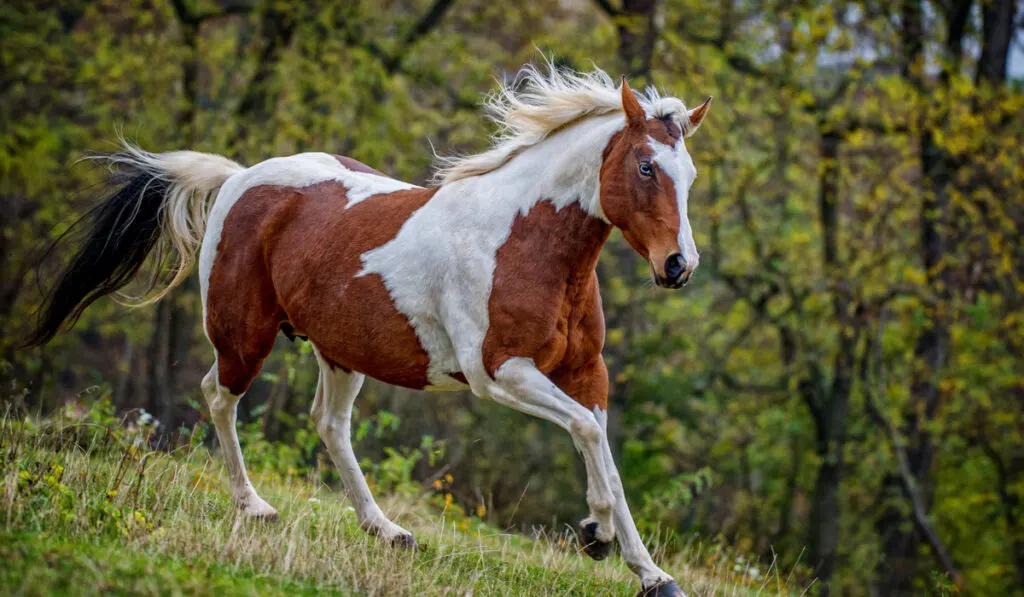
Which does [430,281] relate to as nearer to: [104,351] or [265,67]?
[265,67]

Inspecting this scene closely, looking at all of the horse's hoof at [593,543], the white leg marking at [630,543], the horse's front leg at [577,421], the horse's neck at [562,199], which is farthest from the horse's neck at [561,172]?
the horse's hoof at [593,543]

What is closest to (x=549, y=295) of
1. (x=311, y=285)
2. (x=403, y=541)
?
(x=311, y=285)

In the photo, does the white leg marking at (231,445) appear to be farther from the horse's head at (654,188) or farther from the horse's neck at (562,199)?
the horse's head at (654,188)

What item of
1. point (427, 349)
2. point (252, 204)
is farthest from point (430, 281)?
point (252, 204)

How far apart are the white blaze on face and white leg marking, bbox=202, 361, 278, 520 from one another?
278 centimetres

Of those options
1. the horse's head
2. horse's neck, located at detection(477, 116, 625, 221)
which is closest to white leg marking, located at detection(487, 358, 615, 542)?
the horse's head

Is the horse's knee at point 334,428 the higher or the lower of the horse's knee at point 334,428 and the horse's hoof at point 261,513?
the higher

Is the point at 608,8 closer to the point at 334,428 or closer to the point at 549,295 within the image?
the point at 334,428

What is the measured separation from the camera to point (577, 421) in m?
4.64

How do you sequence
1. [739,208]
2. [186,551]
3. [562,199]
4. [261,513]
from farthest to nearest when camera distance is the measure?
[739,208]
[261,513]
[562,199]
[186,551]

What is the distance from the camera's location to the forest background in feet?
41.6

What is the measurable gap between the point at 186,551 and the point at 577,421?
176 cm

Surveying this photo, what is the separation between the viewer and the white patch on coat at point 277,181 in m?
5.93

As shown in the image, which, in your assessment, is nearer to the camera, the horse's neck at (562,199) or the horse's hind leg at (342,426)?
the horse's neck at (562,199)
